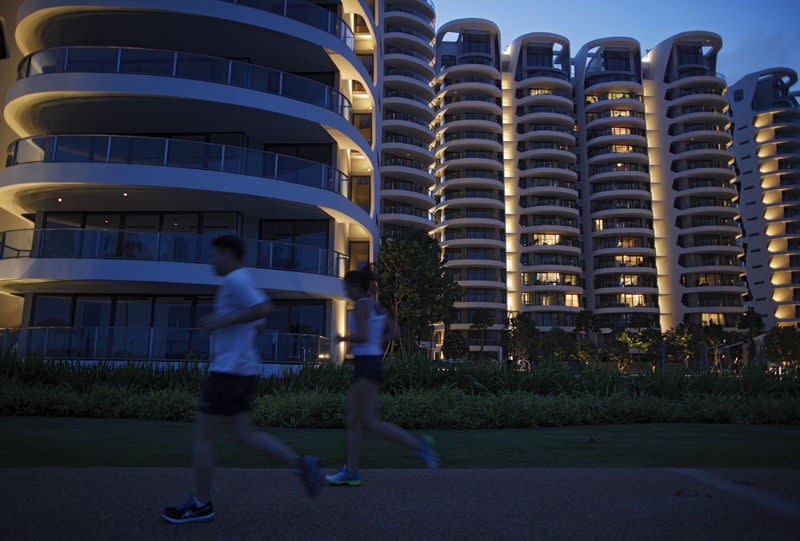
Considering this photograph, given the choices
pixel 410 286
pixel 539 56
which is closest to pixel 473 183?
pixel 539 56

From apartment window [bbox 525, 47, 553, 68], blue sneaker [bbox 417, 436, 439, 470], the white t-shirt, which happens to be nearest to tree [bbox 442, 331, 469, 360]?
apartment window [bbox 525, 47, 553, 68]

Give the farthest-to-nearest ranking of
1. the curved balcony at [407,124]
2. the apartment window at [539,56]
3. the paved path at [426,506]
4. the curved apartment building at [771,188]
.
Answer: the apartment window at [539,56] → the curved apartment building at [771,188] → the curved balcony at [407,124] → the paved path at [426,506]

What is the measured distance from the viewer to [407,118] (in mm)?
65375

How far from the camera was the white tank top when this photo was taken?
4.87m

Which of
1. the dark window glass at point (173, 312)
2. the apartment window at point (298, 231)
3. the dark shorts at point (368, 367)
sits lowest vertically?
the dark shorts at point (368, 367)

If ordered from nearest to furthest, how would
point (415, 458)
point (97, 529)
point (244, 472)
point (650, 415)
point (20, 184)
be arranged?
1. point (97, 529)
2. point (244, 472)
3. point (415, 458)
4. point (650, 415)
5. point (20, 184)

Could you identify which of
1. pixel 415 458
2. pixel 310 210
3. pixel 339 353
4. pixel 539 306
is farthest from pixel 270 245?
pixel 539 306

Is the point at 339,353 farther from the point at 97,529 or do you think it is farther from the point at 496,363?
the point at 97,529

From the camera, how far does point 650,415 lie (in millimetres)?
11016

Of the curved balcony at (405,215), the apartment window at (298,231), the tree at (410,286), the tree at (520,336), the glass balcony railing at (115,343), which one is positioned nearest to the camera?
the glass balcony railing at (115,343)

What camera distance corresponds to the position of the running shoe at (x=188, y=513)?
3.63 m

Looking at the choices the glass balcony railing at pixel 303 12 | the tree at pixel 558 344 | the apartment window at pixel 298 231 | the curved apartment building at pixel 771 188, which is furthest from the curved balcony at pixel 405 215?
the curved apartment building at pixel 771 188

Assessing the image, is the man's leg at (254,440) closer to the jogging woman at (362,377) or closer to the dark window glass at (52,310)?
the jogging woman at (362,377)

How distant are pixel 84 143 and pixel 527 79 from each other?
83.0 metres
